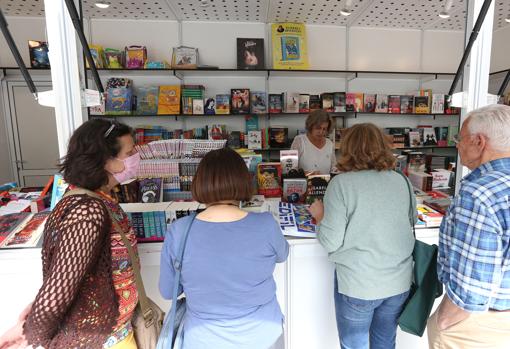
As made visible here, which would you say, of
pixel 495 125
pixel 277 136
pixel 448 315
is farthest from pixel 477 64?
pixel 277 136

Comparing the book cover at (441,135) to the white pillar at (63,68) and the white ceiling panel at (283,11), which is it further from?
the white pillar at (63,68)

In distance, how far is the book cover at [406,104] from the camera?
14.1 ft

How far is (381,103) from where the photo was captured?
14.1 ft

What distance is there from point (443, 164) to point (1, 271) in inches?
135

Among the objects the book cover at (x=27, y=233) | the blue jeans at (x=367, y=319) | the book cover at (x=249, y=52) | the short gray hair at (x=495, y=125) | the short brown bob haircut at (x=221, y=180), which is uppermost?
the book cover at (x=249, y=52)

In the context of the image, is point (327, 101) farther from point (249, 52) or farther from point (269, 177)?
point (269, 177)

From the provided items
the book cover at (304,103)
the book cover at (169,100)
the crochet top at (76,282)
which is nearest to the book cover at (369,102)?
the book cover at (304,103)

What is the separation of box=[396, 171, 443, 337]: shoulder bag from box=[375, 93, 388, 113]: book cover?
3227 millimetres

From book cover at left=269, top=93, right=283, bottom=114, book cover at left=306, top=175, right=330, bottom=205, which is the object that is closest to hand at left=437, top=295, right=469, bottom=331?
book cover at left=306, top=175, right=330, bottom=205

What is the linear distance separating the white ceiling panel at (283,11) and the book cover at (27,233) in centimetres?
279

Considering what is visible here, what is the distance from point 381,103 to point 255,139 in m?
1.85

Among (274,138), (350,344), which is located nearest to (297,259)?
(350,344)

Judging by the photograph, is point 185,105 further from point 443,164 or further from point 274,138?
point 443,164

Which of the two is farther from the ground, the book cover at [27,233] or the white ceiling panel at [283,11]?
the white ceiling panel at [283,11]
